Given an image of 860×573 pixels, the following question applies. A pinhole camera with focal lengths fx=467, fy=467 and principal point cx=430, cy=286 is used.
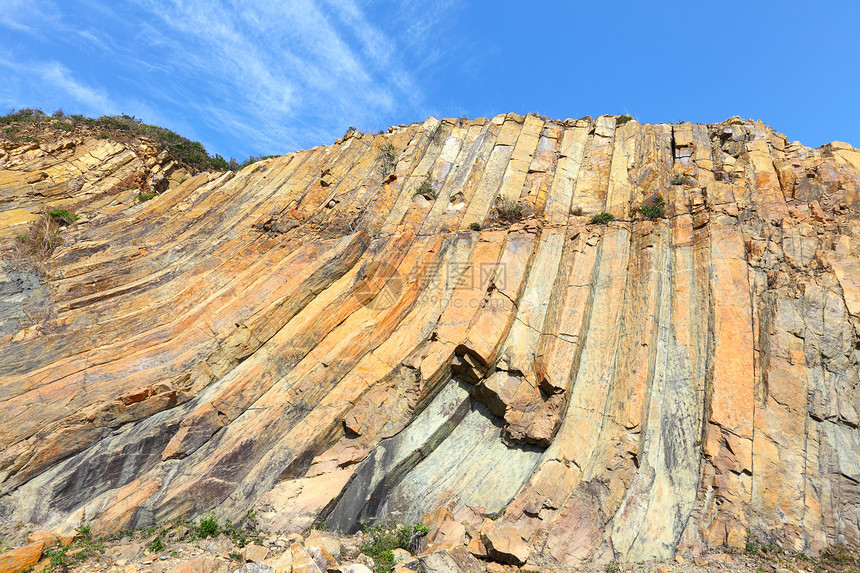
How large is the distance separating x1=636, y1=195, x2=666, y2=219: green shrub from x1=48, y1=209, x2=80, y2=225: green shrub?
20723 millimetres

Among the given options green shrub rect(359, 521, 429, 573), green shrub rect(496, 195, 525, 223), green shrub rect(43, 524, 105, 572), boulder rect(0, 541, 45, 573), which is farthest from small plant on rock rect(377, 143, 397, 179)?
boulder rect(0, 541, 45, 573)

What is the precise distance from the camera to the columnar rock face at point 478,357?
10.4 metres

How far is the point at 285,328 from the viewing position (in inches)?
543

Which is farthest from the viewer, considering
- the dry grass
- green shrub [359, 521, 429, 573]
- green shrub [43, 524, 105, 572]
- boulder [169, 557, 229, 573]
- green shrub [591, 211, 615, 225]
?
green shrub [591, 211, 615, 225]

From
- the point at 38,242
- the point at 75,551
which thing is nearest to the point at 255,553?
the point at 75,551

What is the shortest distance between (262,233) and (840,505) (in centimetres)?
1730

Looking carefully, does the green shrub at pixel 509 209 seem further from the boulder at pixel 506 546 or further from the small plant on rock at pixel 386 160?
the boulder at pixel 506 546

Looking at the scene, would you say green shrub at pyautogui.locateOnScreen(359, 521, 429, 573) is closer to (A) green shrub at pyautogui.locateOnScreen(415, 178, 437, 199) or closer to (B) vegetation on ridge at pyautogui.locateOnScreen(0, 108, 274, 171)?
(A) green shrub at pyautogui.locateOnScreen(415, 178, 437, 199)

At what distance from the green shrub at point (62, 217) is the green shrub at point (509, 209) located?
16.0 meters

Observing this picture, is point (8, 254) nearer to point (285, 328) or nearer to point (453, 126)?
point (285, 328)

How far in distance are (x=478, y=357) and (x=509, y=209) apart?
651 cm

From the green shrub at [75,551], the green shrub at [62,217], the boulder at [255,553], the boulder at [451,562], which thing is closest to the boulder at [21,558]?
the green shrub at [75,551]

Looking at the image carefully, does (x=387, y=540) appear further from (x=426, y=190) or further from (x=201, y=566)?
(x=426, y=190)

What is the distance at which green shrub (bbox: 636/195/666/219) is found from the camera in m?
15.6
